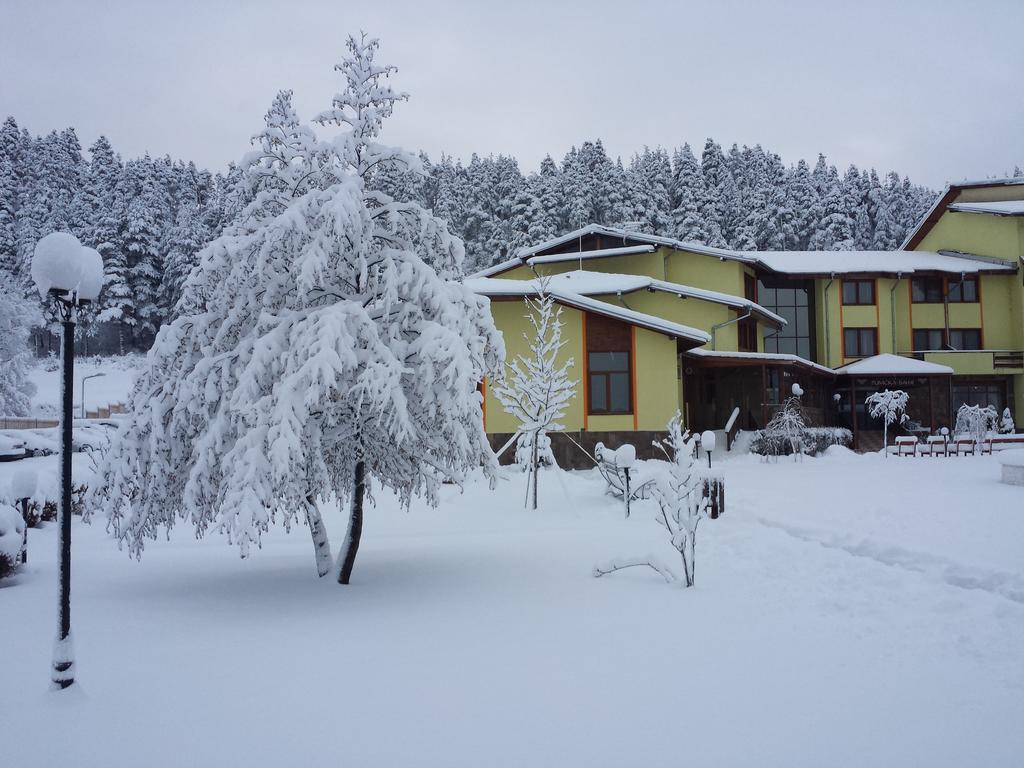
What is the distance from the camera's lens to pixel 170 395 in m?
7.67

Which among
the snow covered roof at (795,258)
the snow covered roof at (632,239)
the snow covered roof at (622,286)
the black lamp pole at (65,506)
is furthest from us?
the snow covered roof at (795,258)

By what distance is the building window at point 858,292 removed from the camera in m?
34.1

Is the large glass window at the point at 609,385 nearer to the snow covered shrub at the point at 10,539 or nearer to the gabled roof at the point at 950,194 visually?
the snow covered shrub at the point at 10,539

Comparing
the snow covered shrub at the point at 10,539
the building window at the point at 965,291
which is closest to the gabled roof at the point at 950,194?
the building window at the point at 965,291

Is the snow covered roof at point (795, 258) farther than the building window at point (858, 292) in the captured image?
No

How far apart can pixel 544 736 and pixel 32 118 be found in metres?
90.9

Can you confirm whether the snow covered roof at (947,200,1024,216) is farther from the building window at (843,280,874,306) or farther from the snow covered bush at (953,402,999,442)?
the snow covered bush at (953,402,999,442)

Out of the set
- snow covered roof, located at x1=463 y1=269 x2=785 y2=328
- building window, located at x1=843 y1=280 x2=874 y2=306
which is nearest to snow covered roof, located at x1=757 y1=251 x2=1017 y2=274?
building window, located at x1=843 y1=280 x2=874 y2=306

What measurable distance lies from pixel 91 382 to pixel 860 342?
45.4 metres

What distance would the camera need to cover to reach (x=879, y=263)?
3353cm

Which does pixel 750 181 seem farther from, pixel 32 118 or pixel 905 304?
pixel 32 118

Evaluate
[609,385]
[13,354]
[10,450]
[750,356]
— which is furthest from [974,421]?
[13,354]

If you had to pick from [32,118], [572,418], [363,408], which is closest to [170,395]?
[363,408]

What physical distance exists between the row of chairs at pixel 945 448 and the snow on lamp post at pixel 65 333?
2393cm
